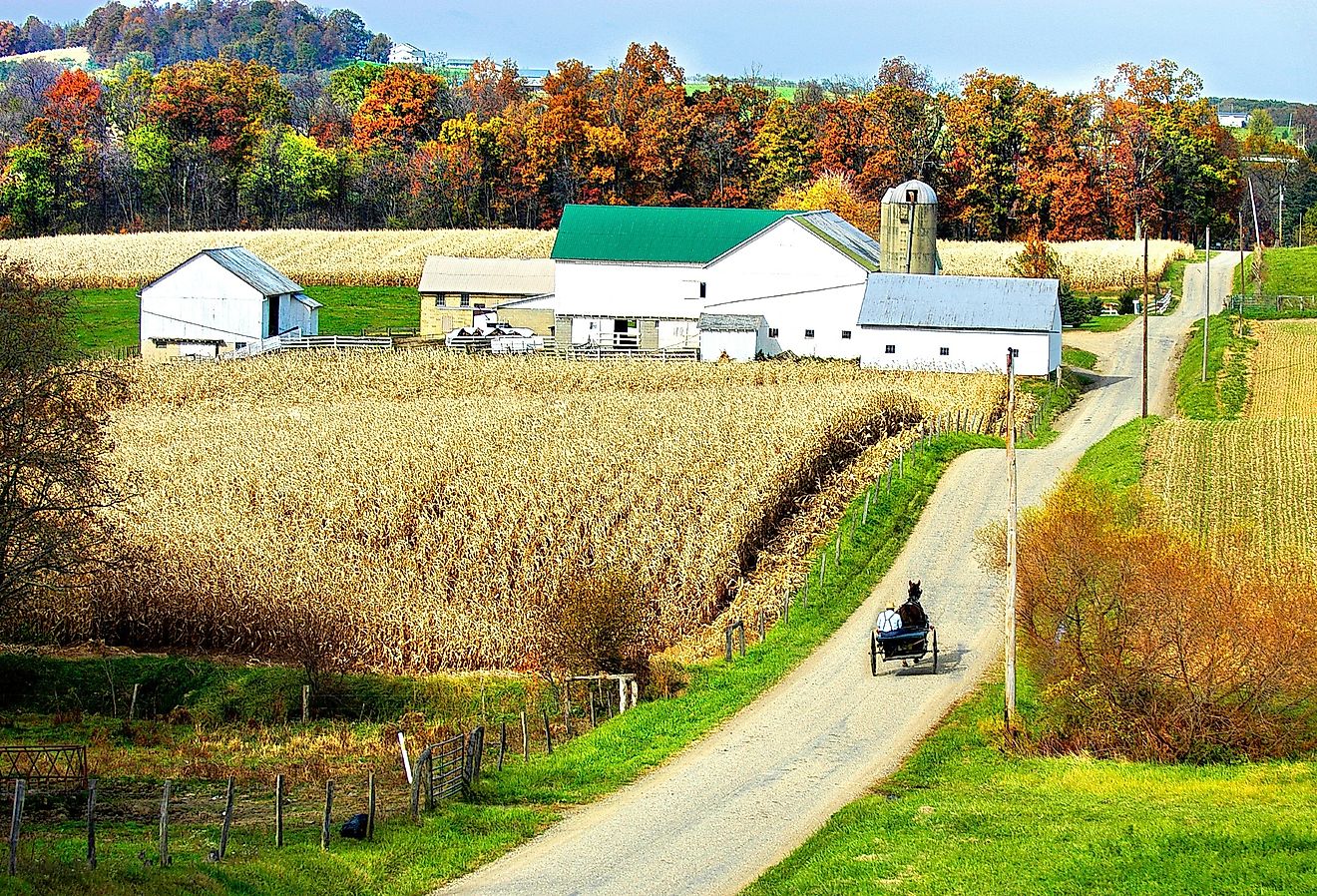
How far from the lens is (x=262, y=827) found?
20141 millimetres

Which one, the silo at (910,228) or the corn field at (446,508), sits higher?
the silo at (910,228)

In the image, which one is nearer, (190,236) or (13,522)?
(13,522)

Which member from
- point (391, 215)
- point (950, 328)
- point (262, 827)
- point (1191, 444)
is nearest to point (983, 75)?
point (391, 215)

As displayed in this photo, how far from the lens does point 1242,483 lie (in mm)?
38125

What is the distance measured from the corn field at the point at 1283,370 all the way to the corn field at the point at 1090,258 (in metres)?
17.8

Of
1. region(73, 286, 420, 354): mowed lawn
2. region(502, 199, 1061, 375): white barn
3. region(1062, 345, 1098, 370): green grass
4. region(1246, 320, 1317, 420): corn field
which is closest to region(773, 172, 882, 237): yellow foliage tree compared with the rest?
region(502, 199, 1061, 375): white barn

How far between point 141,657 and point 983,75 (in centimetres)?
7958

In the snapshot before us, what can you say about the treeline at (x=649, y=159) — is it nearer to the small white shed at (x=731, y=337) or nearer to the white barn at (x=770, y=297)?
the white barn at (x=770, y=297)

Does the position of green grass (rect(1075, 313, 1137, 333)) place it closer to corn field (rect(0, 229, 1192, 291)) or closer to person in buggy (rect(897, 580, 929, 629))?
corn field (rect(0, 229, 1192, 291))

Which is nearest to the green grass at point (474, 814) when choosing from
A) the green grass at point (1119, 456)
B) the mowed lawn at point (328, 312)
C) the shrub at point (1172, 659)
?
the shrub at point (1172, 659)

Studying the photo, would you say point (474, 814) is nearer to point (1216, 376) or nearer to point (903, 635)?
point (903, 635)

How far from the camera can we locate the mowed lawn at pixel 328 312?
66000 millimetres

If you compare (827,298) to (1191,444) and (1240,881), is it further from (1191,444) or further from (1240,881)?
(1240,881)

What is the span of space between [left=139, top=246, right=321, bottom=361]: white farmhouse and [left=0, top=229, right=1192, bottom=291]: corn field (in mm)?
17673
